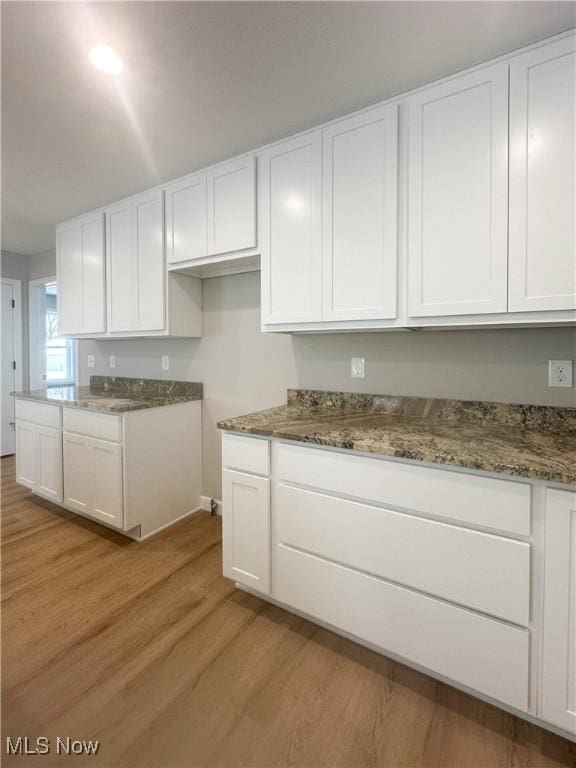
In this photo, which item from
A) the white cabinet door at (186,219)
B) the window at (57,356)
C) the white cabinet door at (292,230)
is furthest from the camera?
the window at (57,356)

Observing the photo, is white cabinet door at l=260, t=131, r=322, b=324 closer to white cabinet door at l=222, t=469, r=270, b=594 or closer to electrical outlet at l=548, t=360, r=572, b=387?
white cabinet door at l=222, t=469, r=270, b=594

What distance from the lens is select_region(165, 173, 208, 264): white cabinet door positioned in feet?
7.47

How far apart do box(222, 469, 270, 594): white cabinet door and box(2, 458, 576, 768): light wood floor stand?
0.17 meters

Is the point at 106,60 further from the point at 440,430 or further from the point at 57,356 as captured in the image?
the point at 57,356

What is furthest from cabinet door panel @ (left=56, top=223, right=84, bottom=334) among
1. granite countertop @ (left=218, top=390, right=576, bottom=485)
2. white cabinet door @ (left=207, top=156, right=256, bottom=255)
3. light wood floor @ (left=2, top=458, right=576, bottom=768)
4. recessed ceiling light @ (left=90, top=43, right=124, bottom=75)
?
granite countertop @ (left=218, top=390, right=576, bottom=485)

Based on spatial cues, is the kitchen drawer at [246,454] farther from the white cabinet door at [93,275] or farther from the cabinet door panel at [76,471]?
the white cabinet door at [93,275]

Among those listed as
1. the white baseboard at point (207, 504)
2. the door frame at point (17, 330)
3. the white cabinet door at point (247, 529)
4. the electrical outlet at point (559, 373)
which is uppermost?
the door frame at point (17, 330)

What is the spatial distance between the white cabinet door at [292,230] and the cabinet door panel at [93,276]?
5.14ft

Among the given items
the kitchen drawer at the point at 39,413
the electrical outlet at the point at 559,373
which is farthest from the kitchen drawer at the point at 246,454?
the kitchen drawer at the point at 39,413

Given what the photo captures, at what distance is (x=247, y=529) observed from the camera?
181 cm

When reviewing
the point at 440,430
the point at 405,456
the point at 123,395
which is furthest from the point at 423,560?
the point at 123,395

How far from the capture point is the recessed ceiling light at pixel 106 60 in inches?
54.6

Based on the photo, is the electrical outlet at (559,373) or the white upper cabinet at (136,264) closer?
the electrical outlet at (559,373)

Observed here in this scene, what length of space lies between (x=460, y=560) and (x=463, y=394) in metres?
0.84
